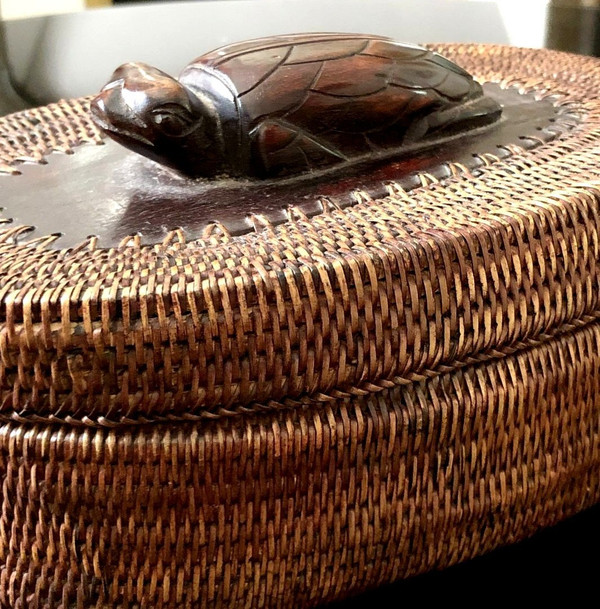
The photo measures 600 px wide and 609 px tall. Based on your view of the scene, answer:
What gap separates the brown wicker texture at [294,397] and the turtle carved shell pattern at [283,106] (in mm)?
101

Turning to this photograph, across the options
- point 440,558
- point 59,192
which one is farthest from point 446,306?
point 59,192

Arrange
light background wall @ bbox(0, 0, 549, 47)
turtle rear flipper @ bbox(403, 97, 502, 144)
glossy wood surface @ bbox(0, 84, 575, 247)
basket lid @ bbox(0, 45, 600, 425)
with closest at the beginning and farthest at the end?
basket lid @ bbox(0, 45, 600, 425), glossy wood surface @ bbox(0, 84, 575, 247), turtle rear flipper @ bbox(403, 97, 502, 144), light background wall @ bbox(0, 0, 549, 47)

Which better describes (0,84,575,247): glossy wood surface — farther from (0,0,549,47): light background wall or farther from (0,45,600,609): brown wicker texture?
(0,0,549,47): light background wall

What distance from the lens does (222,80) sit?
635 millimetres

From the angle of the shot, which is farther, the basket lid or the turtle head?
the turtle head

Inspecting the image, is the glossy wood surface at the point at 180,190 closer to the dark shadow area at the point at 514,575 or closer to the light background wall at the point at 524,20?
the dark shadow area at the point at 514,575

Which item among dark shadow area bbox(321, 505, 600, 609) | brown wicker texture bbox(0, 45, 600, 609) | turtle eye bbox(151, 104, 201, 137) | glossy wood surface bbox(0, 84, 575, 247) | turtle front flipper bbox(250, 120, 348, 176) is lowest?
dark shadow area bbox(321, 505, 600, 609)

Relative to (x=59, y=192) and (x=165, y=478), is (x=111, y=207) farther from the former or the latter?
(x=165, y=478)

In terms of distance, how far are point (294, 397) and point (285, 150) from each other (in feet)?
0.77

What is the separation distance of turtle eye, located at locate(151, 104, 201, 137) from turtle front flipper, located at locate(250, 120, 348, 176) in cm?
5

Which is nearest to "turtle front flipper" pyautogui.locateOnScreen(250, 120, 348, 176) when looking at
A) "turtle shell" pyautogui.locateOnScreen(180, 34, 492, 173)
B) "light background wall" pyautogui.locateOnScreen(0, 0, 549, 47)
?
"turtle shell" pyautogui.locateOnScreen(180, 34, 492, 173)

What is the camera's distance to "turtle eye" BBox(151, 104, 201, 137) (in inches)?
23.5

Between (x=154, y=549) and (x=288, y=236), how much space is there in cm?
23

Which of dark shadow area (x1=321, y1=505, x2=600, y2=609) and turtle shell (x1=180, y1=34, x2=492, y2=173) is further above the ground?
turtle shell (x1=180, y1=34, x2=492, y2=173)
